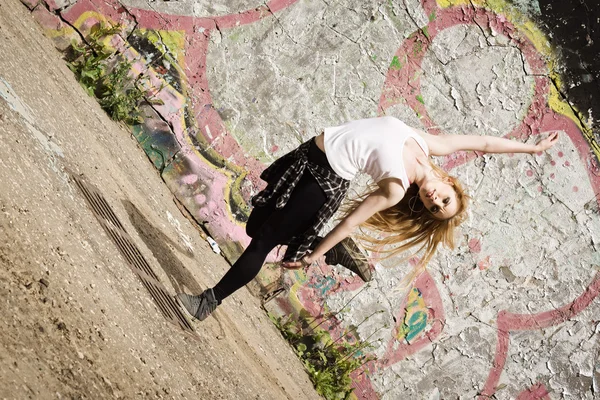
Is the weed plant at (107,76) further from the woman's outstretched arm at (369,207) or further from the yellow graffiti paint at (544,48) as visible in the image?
the yellow graffiti paint at (544,48)

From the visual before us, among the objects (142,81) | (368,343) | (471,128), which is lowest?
(368,343)

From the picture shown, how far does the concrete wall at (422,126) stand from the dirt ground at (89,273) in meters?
0.42

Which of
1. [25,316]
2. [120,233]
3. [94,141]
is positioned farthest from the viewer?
[94,141]

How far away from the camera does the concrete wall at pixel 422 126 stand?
5.14 metres

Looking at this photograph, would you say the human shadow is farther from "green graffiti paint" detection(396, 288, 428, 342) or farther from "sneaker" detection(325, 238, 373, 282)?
"green graffiti paint" detection(396, 288, 428, 342)

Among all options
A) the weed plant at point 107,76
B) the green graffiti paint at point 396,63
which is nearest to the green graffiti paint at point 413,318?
the green graffiti paint at point 396,63

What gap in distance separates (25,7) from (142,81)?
3.03ft

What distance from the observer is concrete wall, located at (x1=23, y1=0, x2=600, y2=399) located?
514 cm

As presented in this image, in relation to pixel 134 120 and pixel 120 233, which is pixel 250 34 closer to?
pixel 134 120

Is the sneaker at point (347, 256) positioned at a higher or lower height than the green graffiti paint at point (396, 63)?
lower

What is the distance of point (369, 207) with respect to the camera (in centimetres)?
340

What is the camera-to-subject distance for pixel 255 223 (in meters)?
3.74

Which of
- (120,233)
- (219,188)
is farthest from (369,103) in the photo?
(120,233)

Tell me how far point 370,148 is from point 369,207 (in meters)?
0.27
